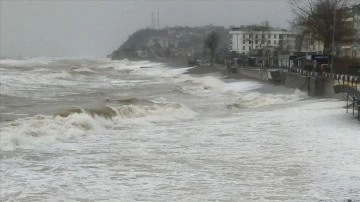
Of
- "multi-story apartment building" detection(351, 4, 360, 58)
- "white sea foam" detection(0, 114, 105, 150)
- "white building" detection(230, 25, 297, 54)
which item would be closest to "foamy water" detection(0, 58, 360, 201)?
"white sea foam" detection(0, 114, 105, 150)

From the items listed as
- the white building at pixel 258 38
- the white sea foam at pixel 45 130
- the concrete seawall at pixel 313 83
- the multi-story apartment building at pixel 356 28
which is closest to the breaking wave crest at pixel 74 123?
the white sea foam at pixel 45 130

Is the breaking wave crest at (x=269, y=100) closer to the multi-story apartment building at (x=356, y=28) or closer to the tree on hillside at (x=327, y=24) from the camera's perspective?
the tree on hillside at (x=327, y=24)

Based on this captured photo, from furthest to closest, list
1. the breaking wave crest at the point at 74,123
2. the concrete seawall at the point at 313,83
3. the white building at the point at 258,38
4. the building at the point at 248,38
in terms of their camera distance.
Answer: the white building at the point at 258,38 → the building at the point at 248,38 → the concrete seawall at the point at 313,83 → the breaking wave crest at the point at 74,123

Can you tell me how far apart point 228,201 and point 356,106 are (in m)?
16.5

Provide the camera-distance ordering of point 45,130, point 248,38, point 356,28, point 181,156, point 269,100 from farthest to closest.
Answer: point 248,38 → point 356,28 → point 269,100 → point 45,130 → point 181,156

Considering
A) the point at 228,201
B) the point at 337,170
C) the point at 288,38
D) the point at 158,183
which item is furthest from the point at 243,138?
the point at 288,38

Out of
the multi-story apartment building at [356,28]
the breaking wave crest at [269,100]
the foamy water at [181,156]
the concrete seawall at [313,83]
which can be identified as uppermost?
the multi-story apartment building at [356,28]

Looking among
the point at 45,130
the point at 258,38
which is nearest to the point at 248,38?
the point at 258,38

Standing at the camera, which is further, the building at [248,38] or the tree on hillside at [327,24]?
the building at [248,38]

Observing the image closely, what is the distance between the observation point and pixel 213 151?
17.6 metres

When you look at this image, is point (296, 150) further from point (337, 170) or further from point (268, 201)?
point (268, 201)

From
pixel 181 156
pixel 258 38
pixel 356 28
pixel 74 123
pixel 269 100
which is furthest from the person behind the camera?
pixel 258 38

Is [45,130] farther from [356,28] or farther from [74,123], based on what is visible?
[356,28]

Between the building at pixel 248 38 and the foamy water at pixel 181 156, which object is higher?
the building at pixel 248 38
